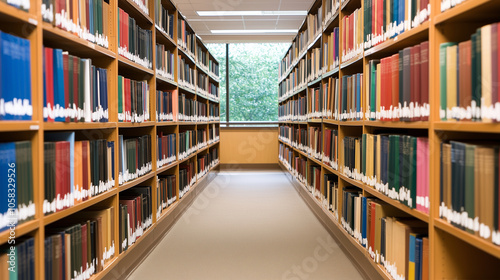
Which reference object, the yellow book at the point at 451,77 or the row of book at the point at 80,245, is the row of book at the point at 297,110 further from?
the yellow book at the point at 451,77

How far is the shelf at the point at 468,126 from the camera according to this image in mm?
1306

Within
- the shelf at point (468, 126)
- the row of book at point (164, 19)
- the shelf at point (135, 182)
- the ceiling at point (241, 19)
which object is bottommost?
the shelf at point (135, 182)

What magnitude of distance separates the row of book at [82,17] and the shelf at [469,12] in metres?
1.63

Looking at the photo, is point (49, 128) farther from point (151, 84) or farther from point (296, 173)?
point (296, 173)

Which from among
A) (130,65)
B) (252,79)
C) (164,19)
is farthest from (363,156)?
(252,79)

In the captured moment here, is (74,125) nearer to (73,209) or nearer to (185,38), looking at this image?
(73,209)

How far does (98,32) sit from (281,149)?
7.01 m

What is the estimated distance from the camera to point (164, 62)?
4156 millimetres

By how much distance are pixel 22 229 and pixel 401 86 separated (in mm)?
1827

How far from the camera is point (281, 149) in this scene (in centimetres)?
914

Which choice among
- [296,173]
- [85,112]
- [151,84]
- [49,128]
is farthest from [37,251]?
[296,173]

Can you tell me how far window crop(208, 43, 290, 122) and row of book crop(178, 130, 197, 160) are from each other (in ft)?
14.3

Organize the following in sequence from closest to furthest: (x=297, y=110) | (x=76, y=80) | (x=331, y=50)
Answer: (x=76, y=80)
(x=331, y=50)
(x=297, y=110)

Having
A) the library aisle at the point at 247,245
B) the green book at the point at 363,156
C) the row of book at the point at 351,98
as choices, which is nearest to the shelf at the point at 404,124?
the green book at the point at 363,156
